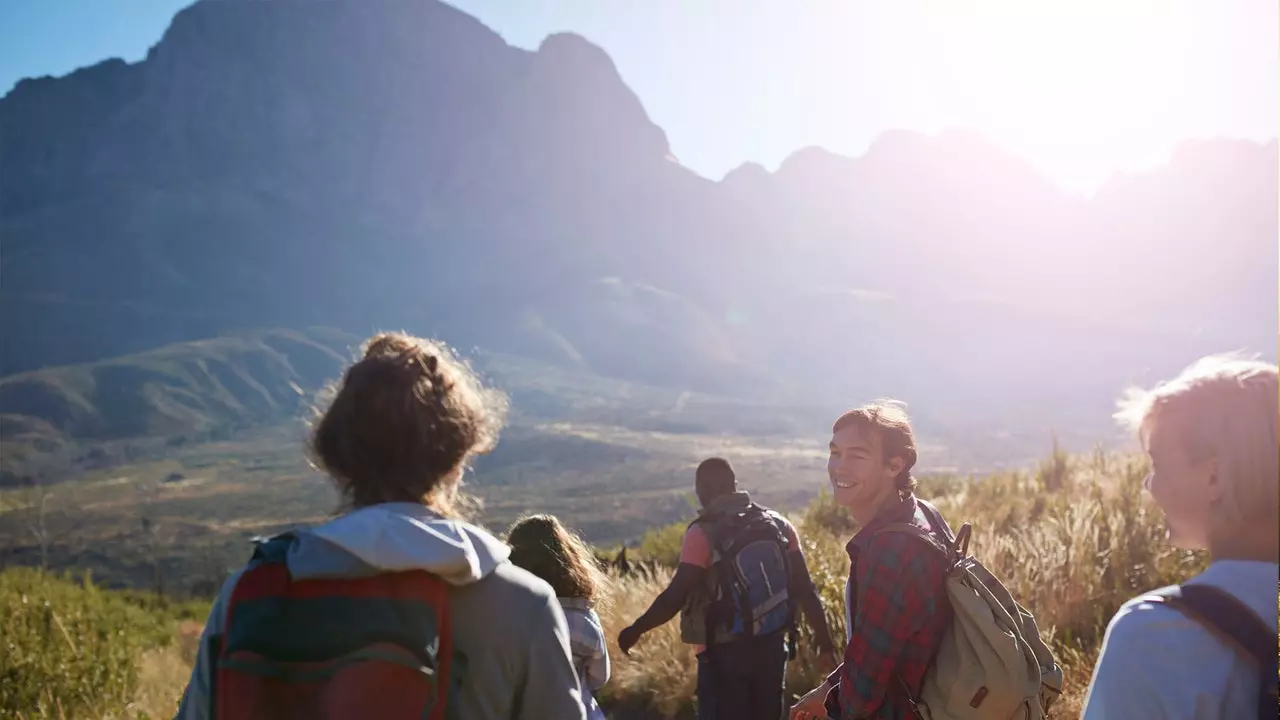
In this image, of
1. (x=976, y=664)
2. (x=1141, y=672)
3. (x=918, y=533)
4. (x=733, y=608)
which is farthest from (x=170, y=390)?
(x=1141, y=672)

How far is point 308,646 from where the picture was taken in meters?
1.81

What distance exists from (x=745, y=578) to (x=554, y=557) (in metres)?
1.55

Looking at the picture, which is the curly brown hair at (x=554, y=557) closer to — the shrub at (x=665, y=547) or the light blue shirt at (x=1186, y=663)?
the light blue shirt at (x=1186, y=663)

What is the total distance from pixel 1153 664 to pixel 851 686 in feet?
3.88

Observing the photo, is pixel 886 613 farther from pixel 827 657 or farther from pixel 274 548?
pixel 827 657

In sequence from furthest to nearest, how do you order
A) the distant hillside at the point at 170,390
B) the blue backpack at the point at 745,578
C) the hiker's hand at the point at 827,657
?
the distant hillside at the point at 170,390 → the hiker's hand at the point at 827,657 → the blue backpack at the point at 745,578

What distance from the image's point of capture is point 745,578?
4.47 meters

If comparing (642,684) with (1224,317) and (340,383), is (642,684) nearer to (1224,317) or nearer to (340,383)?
(340,383)

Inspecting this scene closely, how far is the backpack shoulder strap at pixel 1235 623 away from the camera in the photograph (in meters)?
1.56

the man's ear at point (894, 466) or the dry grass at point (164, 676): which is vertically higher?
the man's ear at point (894, 466)

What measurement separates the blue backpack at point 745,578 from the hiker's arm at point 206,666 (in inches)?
113

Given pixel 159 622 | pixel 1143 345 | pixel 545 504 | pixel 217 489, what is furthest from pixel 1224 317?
pixel 159 622

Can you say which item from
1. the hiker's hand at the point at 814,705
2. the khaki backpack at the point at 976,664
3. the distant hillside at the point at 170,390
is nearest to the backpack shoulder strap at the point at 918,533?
the khaki backpack at the point at 976,664

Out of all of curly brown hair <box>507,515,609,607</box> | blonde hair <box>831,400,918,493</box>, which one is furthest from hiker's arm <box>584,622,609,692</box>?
blonde hair <box>831,400,918,493</box>
